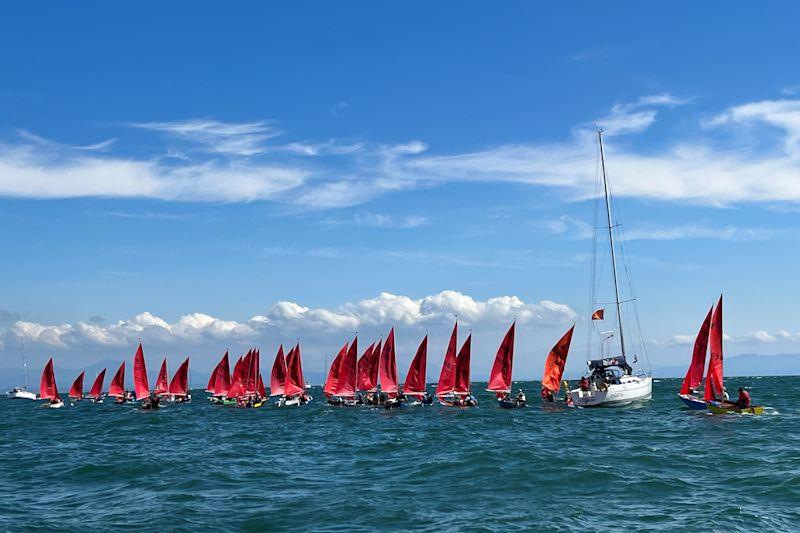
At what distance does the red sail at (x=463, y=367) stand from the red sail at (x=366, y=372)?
15.7 m

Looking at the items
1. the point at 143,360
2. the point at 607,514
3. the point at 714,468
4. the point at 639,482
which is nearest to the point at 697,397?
the point at 714,468

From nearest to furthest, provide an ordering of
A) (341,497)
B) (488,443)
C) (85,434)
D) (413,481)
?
(341,497), (413,481), (488,443), (85,434)

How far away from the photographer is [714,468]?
110 feet

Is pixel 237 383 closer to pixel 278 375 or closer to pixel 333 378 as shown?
pixel 278 375

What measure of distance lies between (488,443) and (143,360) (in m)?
62.1

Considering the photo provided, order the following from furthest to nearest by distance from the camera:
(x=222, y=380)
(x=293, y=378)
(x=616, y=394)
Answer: (x=222, y=380) → (x=293, y=378) → (x=616, y=394)

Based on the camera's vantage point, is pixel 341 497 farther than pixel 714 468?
No

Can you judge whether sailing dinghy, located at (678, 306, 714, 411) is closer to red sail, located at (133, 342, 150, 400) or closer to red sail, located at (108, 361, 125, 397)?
red sail, located at (133, 342, 150, 400)

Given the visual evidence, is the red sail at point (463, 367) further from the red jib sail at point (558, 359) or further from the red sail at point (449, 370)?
the red jib sail at point (558, 359)

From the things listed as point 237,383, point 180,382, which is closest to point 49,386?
point 180,382

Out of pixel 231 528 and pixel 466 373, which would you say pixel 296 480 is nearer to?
pixel 231 528

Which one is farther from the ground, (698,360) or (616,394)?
(698,360)

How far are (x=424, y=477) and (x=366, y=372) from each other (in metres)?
54.4

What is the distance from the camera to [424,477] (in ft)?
110
